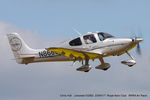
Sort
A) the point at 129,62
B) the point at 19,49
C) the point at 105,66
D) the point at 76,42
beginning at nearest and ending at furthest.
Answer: the point at 129,62 < the point at 76,42 < the point at 105,66 < the point at 19,49

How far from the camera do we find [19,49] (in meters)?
23.6

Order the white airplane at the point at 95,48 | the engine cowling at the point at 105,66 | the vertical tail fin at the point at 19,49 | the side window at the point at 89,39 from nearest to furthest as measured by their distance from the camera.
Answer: the white airplane at the point at 95,48, the side window at the point at 89,39, the engine cowling at the point at 105,66, the vertical tail fin at the point at 19,49

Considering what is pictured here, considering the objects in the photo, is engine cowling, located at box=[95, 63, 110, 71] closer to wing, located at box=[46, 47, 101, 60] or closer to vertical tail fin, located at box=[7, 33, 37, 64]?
wing, located at box=[46, 47, 101, 60]

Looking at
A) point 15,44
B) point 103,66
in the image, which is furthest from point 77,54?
point 15,44

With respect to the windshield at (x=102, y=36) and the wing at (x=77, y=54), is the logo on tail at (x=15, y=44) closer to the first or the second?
the wing at (x=77, y=54)

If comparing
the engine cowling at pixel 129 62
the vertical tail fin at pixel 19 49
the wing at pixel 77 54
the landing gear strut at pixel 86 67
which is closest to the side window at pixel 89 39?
the wing at pixel 77 54

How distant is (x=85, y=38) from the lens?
2105 centimetres

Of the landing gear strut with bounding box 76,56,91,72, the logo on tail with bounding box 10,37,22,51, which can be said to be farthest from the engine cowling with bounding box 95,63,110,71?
the logo on tail with bounding box 10,37,22,51

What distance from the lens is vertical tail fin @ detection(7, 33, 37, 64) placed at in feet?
75.9

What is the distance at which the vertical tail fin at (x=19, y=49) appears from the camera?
910 inches

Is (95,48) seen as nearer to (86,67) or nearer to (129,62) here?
(86,67)

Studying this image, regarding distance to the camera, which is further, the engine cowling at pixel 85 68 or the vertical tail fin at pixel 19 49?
the vertical tail fin at pixel 19 49

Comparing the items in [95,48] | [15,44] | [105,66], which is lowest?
[105,66]

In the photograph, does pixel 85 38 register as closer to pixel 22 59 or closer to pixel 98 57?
pixel 98 57
